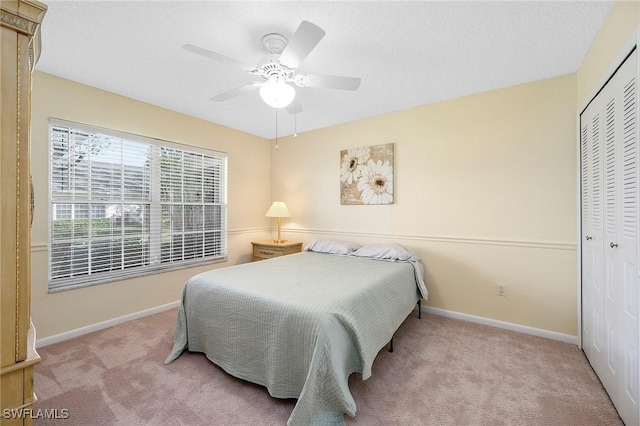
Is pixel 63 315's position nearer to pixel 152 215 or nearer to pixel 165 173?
pixel 152 215

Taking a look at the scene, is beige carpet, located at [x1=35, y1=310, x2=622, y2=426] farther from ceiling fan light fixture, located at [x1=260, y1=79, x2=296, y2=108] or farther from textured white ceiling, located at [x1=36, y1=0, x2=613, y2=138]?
textured white ceiling, located at [x1=36, y1=0, x2=613, y2=138]

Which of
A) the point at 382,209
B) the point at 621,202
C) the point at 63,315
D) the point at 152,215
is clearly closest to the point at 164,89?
the point at 152,215

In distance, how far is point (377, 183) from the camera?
3506mm

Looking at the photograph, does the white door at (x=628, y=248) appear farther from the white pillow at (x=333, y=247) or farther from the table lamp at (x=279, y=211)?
the table lamp at (x=279, y=211)

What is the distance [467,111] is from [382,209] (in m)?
1.41

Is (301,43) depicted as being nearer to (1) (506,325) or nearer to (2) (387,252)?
(2) (387,252)

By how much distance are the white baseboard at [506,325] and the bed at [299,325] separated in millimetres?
694

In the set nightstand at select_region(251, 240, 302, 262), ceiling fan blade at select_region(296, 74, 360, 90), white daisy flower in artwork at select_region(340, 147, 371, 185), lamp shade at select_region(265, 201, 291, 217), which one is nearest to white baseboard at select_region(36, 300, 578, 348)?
nightstand at select_region(251, 240, 302, 262)

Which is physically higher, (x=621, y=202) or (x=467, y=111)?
(x=467, y=111)

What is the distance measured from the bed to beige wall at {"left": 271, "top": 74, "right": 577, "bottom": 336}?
30.0 inches

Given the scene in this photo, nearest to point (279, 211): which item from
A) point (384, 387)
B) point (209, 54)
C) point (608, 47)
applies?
point (209, 54)

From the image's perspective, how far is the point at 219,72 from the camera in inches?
95.0

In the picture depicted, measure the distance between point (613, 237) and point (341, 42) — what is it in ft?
7.12

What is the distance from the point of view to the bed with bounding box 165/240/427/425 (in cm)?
150
